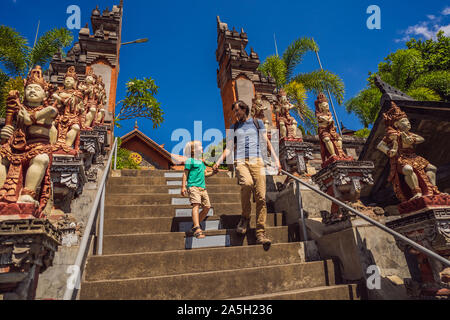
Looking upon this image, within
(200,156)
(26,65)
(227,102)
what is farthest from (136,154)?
(200,156)

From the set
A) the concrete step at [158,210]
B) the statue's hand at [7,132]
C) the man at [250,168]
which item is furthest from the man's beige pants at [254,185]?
the statue's hand at [7,132]

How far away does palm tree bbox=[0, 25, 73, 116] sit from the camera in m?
15.8

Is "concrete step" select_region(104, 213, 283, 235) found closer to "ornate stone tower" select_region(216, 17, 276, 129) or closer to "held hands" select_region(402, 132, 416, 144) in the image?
"held hands" select_region(402, 132, 416, 144)

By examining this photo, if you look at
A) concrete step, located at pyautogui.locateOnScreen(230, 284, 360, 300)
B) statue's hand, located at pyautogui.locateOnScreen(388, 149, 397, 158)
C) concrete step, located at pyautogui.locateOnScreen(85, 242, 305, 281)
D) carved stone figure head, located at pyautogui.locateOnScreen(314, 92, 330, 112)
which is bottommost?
concrete step, located at pyautogui.locateOnScreen(230, 284, 360, 300)

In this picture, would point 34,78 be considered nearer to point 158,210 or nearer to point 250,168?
point 158,210

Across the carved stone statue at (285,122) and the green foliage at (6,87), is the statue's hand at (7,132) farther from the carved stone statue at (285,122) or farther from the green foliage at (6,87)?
the green foliage at (6,87)

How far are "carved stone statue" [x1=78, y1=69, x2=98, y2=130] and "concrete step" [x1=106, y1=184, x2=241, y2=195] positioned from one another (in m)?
1.83

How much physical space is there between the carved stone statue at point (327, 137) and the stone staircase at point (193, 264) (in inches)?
54.7

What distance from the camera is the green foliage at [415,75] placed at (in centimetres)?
1878


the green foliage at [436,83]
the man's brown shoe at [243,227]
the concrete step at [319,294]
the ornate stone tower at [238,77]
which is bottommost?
the concrete step at [319,294]

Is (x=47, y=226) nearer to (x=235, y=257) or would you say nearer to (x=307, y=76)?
(x=235, y=257)

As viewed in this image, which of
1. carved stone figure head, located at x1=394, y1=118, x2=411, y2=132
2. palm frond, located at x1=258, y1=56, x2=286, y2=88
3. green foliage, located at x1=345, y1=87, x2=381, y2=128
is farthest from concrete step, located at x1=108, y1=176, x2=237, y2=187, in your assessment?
green foliage, located at x1=345, y1=87, x2=381, y2=128
